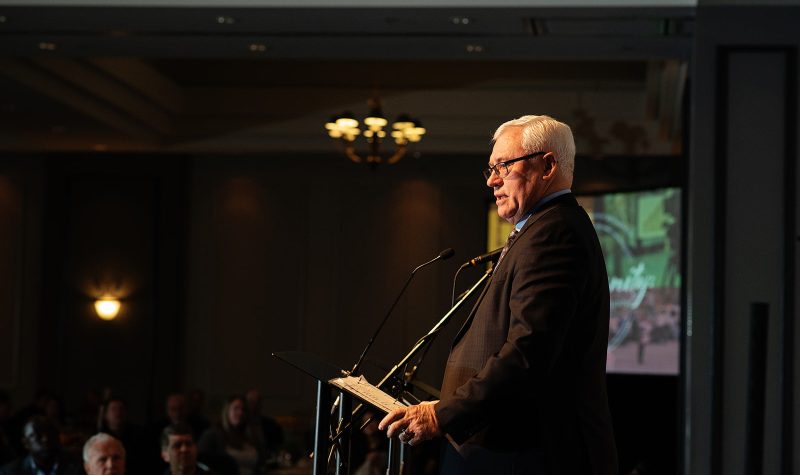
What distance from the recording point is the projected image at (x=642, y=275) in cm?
973

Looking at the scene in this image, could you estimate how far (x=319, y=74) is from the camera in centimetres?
995

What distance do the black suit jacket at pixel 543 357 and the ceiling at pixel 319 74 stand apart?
377 centimetres

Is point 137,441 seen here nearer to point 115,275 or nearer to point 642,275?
point 115,275

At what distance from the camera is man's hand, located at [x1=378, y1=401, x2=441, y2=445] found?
2.19 m

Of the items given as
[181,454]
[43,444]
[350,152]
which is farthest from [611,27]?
[350,152]

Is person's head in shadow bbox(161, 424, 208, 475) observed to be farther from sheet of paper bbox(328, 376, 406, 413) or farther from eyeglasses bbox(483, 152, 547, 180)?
eyeglasses bbox(483, 152, 547, 180)

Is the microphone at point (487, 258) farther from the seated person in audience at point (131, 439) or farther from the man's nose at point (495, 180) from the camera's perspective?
the seated person in audience at point (131, 439)

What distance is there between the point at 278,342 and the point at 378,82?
2.75 meters

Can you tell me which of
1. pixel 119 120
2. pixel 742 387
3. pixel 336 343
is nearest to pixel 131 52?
pixel 119 120

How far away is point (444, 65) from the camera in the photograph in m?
9.65

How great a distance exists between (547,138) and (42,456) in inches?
160

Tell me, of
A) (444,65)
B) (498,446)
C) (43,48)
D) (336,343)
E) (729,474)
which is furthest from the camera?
(336,343)

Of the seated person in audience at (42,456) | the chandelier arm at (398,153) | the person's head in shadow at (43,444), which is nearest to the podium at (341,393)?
the seated person in audience at (42,456)

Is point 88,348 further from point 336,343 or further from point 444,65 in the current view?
point 444,65
